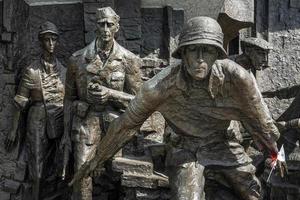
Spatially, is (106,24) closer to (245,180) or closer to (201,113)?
(201,113)

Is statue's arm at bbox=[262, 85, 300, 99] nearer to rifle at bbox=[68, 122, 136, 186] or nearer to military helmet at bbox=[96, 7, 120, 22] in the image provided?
military helmet at bbox=[96, 7, 120, 22]

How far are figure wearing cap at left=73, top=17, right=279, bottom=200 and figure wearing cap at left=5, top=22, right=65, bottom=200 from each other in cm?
146

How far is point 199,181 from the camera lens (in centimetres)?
608

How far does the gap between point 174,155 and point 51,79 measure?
6.85ft

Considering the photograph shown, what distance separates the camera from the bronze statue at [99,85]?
7.09 m

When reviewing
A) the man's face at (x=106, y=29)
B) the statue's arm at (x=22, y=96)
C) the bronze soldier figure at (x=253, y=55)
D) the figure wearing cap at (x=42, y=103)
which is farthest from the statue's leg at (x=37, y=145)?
the bronze soldier figure at (x=253, y=55)

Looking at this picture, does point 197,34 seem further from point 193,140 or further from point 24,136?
point 24,136

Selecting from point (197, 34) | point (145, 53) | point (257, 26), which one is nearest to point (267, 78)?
point (257, 26)

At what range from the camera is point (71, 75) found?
731 centimetres

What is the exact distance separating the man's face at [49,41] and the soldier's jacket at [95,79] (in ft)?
1.62

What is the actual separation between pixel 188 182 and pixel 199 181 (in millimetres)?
104

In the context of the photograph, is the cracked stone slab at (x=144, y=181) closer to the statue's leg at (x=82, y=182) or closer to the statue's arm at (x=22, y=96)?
the statue's leg at (x=82, y=182)

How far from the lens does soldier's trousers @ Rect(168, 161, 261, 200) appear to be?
602 centimetres

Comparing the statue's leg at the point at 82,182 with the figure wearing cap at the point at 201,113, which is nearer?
the figure wearing cap at the point at 201,113
